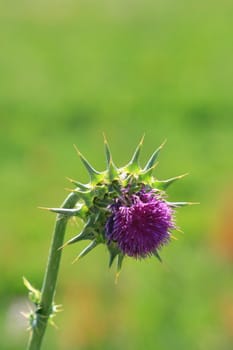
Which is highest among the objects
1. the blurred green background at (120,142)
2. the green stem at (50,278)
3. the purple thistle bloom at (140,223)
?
the blurred green background at (120,142)

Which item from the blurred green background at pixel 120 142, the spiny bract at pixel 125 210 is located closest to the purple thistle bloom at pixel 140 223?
the spiny bract at pixel 125 210

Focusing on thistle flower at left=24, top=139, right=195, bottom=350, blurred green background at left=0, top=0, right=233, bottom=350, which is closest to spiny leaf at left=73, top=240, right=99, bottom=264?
thistle flower at left=24, top=139, right=195, bottom=350

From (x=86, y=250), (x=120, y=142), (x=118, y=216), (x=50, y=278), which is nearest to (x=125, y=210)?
(x=118, y=216)

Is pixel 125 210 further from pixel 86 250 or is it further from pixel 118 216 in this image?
pixel 86 250

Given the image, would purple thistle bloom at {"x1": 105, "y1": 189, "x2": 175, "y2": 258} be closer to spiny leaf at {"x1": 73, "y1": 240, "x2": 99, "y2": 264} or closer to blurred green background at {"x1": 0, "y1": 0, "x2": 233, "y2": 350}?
spiny leaf at {"x1": 73, "y1": 240, "x2": 99, "y2": 264}

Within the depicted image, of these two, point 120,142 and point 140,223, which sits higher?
point 120,142

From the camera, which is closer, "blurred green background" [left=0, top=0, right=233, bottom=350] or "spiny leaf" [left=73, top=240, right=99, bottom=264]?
"spiny leaf" [left=73, top=240, right=99, bottom=264]

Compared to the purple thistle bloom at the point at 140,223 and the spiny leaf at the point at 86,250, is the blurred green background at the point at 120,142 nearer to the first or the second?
the purple thistle bloom at the point at 140,223
